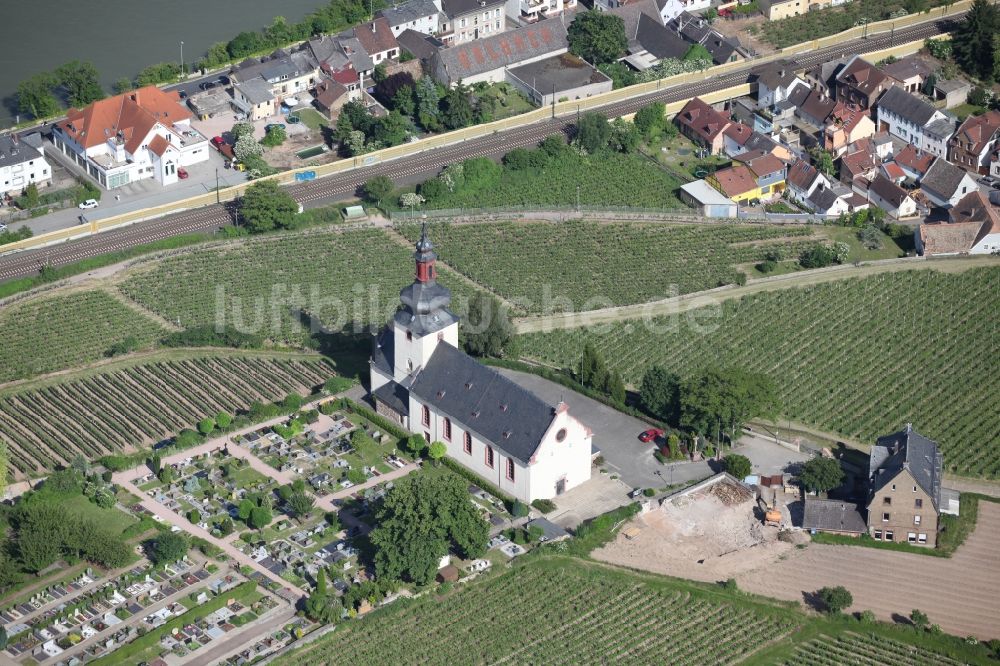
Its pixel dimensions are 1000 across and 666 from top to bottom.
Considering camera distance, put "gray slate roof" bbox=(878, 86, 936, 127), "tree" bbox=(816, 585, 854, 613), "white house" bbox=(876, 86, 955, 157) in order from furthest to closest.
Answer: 1. "gray slate roof" bbox=(878, 86, 936, 127)
2. "white house" bbox=(876, 86, 955, 157)
3. "tree" bbox=(816, 585, 854, 613)

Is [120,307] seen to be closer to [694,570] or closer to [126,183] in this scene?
[126,183]

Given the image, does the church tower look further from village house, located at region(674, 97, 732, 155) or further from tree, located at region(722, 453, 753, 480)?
village house, located at region(674, 97, 732, 155)

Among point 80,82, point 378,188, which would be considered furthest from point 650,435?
point 80,82

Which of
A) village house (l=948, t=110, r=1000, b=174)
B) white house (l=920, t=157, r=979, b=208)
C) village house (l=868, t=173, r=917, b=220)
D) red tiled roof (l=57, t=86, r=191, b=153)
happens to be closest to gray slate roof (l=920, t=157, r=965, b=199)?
white house (l=920, t=157, r=979, b=208)

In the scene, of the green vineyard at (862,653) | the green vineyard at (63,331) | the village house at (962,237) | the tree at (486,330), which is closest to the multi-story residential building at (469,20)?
the village house at (962,237)

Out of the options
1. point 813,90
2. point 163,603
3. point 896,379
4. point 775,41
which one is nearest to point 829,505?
point 896,379

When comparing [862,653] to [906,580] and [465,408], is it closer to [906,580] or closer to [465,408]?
[906,580]

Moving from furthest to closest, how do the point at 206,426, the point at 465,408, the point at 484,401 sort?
the point at 206,426
the point at 465,408
the point at 484,401

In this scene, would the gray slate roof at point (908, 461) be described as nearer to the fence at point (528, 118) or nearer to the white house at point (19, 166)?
the fence at point (528, 118)
